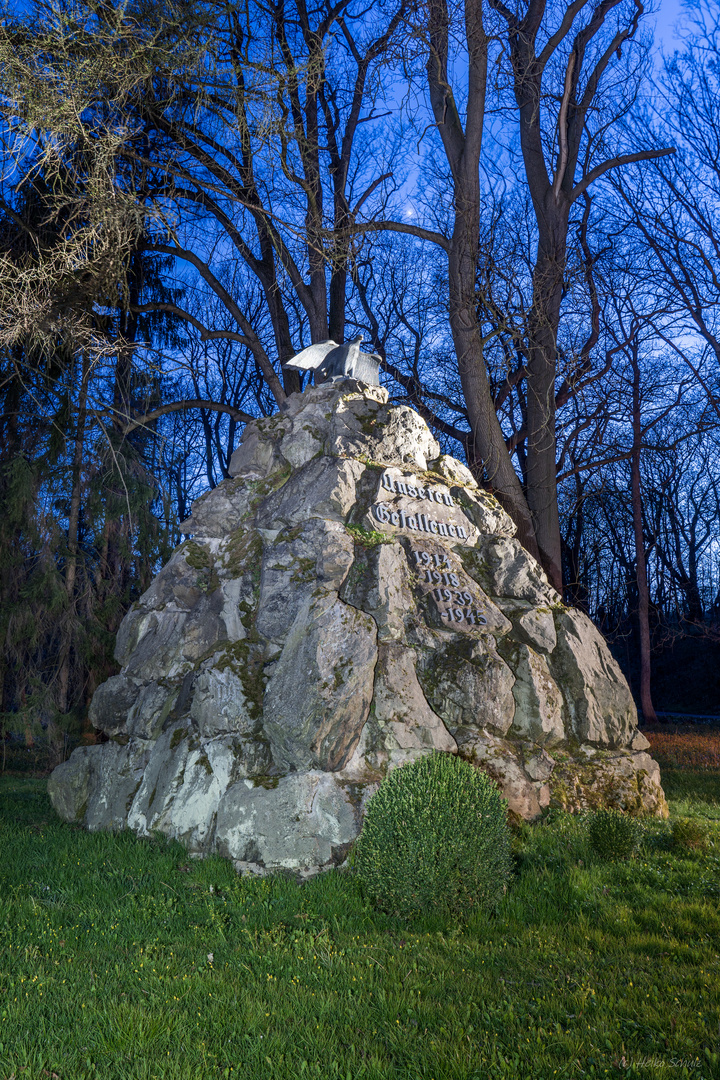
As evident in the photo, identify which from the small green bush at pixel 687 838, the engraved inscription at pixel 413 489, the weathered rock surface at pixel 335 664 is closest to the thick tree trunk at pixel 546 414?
the weathered rock surface at pixel 335 664

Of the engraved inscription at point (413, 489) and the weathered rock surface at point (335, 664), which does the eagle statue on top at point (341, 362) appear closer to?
the weathered rock surface at point (335, 664)

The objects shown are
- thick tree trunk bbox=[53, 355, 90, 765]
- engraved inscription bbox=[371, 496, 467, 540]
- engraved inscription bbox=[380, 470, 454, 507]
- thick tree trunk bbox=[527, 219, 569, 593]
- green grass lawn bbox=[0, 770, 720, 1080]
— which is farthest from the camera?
thick tree trunk bbox=[527, 219, 569, 593]

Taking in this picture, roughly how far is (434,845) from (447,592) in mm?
3483

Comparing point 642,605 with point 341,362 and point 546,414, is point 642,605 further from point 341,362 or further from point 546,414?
point 341,362

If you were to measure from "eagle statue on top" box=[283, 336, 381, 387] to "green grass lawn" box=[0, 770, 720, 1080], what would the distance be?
6.54 m

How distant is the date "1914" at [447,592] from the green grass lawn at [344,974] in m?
2.57

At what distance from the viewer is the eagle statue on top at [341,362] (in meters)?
10.6

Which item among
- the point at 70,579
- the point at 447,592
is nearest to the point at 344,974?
the point at 447,592

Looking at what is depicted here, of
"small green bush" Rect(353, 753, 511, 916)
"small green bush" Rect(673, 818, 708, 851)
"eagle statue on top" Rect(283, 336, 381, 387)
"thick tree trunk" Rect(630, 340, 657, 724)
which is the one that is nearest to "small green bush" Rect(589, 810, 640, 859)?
"small green bush" Rect(673, 818, 708, 851)

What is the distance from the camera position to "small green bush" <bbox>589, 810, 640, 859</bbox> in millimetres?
7340

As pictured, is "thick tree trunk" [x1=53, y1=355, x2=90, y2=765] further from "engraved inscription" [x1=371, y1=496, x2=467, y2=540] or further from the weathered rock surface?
"engraved inscription" [x1=371, y1=496, x2=467, y2=540]

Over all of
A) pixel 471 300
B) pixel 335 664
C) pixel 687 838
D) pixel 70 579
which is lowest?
pixel 687 838

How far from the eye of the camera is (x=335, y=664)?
7605 mm

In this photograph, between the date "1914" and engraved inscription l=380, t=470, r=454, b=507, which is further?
engraved inscription l=380, t=470, r=454, b=507
